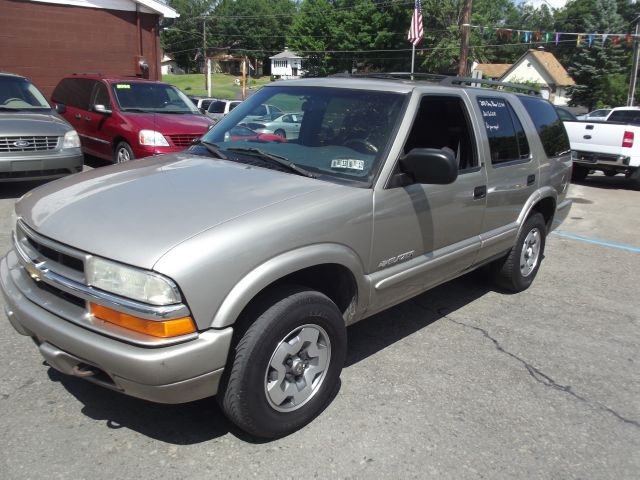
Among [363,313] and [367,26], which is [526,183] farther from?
[367,26]

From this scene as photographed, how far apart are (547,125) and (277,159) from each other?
3.17 m

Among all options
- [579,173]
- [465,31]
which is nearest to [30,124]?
[579,173]

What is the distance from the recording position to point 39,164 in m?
7.34

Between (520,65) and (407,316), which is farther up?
(520,65)

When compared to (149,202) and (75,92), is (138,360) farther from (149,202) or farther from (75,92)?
(75,92)

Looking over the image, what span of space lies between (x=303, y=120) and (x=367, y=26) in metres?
60.4

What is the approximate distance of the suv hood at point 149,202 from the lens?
A: 8.17 ft

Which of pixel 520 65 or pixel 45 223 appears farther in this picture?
pixel 520 65

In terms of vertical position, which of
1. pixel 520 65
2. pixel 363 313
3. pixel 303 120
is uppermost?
pixel 520 65

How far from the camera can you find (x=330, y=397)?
326 centimetres

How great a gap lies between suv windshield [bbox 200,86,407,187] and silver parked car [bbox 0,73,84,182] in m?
4.32

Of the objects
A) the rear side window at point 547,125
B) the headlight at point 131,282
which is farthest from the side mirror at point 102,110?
the headlight at point 131,282

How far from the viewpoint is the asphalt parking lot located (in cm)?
271

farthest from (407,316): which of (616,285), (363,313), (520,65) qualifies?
(520,65)
